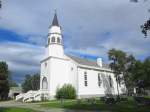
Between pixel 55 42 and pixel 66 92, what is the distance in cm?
1083

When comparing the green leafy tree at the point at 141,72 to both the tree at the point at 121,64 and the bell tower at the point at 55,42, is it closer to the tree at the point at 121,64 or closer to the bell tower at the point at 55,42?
the tree at the point at 121,64

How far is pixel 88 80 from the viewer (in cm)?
5112

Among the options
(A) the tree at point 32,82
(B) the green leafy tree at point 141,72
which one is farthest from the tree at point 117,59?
(A) the tree at point 32,82

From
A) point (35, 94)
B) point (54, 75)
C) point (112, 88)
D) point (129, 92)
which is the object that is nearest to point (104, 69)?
point (112, 88)

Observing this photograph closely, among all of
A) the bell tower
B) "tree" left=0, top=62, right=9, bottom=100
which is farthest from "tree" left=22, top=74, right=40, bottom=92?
the bell tower

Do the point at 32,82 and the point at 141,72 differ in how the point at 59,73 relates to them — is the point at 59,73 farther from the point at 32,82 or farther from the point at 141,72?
the point at 32,82

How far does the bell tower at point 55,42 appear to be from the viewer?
49688mm

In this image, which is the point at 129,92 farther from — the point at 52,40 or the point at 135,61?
the point at 52,40

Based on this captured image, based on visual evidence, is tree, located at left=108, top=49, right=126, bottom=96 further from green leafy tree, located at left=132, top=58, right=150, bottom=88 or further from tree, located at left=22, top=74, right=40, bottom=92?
tree, located at left=22, top=74, right=40, bottom=92

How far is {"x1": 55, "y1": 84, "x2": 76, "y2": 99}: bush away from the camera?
46.2 meters

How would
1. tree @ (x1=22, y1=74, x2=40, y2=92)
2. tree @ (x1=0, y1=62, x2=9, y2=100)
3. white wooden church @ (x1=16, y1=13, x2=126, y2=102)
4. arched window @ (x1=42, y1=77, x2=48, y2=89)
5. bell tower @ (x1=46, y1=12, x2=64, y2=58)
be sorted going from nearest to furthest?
white wooden church @ (x1=16, y1=13, x2=126, y2=102) < arched window @ (x1=42, y1=77, x2=48, y2=89) < bell tower @ (x1=46, y1=12, x2=64, y2=58) < tree @ (x1=0, y1=62, x2=9, y2=100) < tree @ (x1=22, y1=74, x2=40, y2=92)

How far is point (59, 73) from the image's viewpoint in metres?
48.8

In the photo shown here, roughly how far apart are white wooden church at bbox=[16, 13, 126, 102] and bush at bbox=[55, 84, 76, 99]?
1061 millimetres

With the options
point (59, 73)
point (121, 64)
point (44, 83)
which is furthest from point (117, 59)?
point (44, 83)
